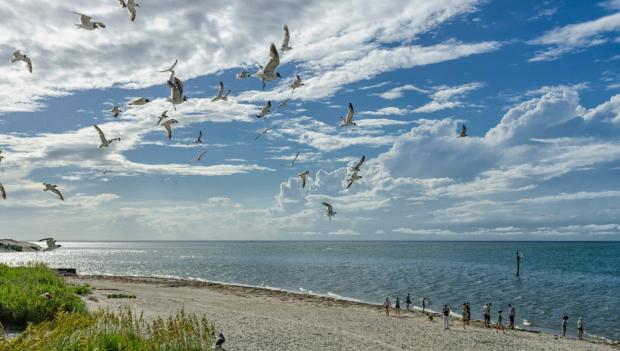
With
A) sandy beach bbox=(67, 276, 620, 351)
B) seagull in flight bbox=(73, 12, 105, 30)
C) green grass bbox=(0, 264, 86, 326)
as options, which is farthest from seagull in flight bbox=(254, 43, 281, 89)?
sandy beach bbox=(67, 276, 620, 351)

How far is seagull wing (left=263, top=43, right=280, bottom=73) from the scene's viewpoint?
12.4 metres

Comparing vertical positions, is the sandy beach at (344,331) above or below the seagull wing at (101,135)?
below

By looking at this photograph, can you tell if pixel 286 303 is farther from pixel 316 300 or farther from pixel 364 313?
pixel 364 313

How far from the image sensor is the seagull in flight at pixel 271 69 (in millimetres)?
12438

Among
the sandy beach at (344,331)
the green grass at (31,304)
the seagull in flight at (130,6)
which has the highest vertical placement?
the seagull in flight at (130,6)

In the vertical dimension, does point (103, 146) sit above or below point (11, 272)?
above

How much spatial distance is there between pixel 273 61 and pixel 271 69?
0.38 metres

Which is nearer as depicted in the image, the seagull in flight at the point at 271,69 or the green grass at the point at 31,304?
the seagull in flight at the point at 271,69

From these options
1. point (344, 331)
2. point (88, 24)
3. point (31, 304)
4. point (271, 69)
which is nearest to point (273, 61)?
point (271, 69)

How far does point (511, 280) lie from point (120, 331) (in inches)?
3115

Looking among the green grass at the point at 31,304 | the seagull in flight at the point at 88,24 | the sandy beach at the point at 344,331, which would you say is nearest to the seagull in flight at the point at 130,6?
the seagull in flight at the point at 88,24

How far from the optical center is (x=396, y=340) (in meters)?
26.9

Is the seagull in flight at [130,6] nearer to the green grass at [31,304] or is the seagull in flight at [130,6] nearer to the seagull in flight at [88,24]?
the seagull in flight at [88,24]

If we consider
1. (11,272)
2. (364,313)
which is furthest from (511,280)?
(11,272)
